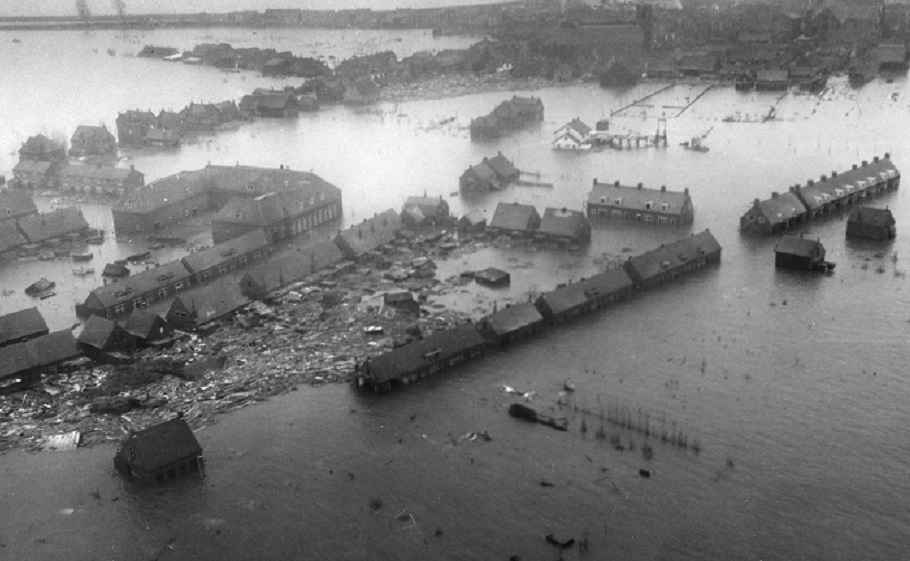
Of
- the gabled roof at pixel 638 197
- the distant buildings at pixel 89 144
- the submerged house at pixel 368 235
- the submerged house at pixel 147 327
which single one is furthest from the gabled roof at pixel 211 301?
the distant buildings at pixel 89 144

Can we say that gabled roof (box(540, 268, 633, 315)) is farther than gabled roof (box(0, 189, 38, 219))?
No

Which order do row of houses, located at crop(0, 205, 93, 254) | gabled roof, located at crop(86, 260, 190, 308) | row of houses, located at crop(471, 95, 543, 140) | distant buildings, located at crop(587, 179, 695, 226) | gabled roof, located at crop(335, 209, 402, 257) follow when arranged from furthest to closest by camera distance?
row of houses, located at crop(471, 95, 543, 140) < distant buildings, located at crop(587, 179, 695, 226) < row of houses, located at crop(0, 205, 93, 254) < gabled roof, located at crop(335, 209, 402, 257) < gabled roof, located at crop(86, 260, 190, 308)

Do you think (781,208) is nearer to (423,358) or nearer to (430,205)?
(430,205)

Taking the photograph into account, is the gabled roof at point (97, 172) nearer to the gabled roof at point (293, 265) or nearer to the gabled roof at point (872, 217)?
the gabled roof at point (293, 265)

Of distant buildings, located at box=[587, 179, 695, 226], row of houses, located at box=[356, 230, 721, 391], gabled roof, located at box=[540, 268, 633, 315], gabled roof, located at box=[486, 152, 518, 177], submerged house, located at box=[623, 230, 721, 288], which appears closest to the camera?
row of houses, located at box=[356, 230, 721, 391]

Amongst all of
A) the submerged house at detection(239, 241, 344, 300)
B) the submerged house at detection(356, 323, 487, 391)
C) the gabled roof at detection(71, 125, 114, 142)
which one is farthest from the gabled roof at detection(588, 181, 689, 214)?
the gabled roof at detection(71, 125, 114, 142)

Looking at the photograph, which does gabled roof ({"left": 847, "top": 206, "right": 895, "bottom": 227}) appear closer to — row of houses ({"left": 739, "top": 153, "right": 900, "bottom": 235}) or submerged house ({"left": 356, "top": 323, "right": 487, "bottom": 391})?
row of houses ({"left": 739, "top": 153, "right": 900, "bottom": 235})


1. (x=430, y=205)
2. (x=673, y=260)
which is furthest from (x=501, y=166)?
(x=673, y=260)
